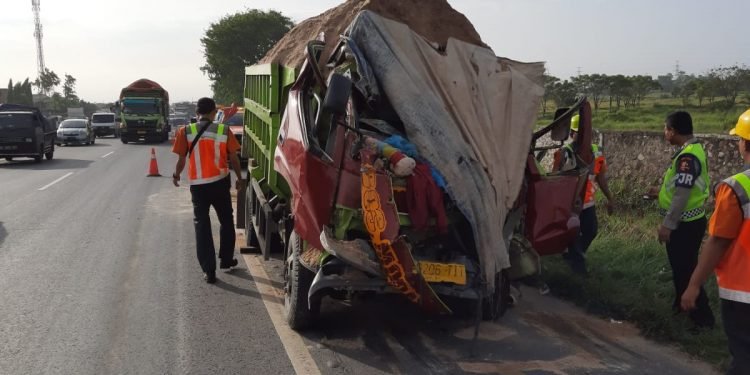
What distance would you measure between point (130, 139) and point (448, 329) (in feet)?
112

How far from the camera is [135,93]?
36.4 metres

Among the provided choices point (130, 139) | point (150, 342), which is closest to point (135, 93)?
point (130, 139)

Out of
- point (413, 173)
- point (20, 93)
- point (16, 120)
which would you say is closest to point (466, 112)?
point (413, 173)

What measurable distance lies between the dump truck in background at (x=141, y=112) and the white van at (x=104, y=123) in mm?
9197

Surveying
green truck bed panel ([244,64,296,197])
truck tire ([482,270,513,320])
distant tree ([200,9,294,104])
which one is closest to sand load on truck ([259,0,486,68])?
green truck bed panel ([244,64,296,197])

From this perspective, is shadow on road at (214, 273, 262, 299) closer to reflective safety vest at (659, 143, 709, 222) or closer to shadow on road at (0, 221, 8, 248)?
shadow on road at (0, 221, 8, 248)

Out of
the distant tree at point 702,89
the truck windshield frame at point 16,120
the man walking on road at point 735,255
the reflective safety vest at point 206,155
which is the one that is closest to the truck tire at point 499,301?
the man walking on road at point 735,255

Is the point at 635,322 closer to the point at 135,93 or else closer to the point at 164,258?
the point at 164,258

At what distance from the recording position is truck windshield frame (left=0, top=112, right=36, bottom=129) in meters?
21.9

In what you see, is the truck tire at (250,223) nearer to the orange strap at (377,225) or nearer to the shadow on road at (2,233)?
the shadow on road at (2,233)

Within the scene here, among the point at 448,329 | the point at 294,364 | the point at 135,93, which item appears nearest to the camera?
the point at 294,364

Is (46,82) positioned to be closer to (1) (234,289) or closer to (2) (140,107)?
(2) (140,107)

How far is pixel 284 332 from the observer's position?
212 inches

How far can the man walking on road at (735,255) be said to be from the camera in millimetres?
3367
